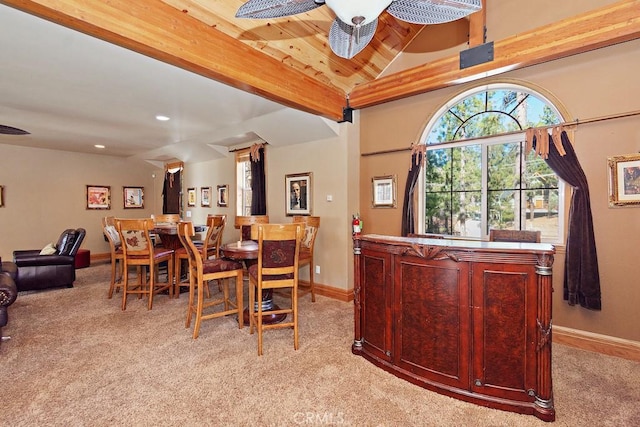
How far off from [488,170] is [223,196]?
5.18m

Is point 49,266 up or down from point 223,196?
down

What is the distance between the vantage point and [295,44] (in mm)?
3186

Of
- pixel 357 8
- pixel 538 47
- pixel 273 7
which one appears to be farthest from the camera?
pixel 538 47

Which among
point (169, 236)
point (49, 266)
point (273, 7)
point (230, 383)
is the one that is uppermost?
point (273, 7)

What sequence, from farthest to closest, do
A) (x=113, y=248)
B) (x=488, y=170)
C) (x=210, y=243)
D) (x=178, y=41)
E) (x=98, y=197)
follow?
1. (x=98, y=197)
2. (x=113, y=248)
3. (x=210, y=243)
4. (x=488, y=170)
5. (x=178, y=41)

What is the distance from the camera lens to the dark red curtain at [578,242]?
276cm

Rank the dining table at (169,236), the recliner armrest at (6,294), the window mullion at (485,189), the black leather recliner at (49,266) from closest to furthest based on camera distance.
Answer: the recliner armrest at (6,294) → the window mullion at (485,189) → the dining table at (169,236) → the black leather recliner at (49,266)

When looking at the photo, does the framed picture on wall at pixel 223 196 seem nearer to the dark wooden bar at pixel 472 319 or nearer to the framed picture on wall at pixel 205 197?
the framed picture on wall at pixel 205 197

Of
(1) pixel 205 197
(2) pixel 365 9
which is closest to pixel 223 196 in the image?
(1) pixel 205 197

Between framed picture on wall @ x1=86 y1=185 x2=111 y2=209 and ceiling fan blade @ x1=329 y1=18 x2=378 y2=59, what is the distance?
8083mm

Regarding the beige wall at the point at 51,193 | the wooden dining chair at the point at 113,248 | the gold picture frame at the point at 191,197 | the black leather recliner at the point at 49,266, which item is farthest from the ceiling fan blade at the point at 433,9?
the beige wall at the point at 51,193

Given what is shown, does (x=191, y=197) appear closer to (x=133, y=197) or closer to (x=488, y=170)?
(x=133, y=197)

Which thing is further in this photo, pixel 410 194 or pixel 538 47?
pixel 410 194

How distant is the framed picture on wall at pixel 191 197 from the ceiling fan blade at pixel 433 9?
261 inches
